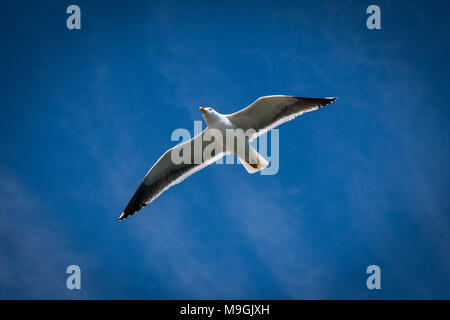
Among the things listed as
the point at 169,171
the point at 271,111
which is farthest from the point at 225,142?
the point at 169,171

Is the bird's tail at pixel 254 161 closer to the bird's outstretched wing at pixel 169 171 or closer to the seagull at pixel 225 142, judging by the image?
the seagull at pixel 225 142

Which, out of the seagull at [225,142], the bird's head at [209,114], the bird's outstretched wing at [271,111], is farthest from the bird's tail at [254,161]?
the bird's head at [209,114]

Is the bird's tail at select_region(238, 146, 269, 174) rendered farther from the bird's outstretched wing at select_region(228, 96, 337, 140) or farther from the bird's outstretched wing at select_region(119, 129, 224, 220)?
the bird's outstretched wing at select_region(119, 129, 224, 220)

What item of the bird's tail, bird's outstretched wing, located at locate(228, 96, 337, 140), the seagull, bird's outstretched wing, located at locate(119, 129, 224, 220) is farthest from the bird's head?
the bird's tail

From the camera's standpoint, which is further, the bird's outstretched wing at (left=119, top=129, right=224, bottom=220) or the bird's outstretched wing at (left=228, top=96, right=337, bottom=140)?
the bird's outstretched wing at (left=119, top=129, right=224, bottom=220)

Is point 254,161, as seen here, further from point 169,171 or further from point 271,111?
point 169,171

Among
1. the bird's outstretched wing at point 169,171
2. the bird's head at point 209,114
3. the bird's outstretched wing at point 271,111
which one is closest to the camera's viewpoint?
the bird's outstretched wing at point 271,111
